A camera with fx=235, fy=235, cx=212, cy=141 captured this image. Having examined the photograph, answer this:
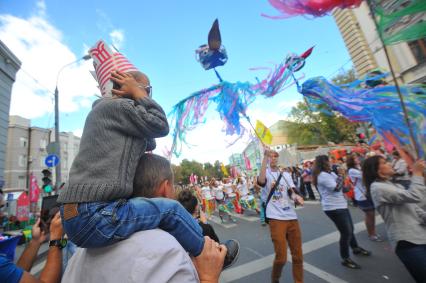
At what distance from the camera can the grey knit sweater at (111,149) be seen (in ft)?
3.34

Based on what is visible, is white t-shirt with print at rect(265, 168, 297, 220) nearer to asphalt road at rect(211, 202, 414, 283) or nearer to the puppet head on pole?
asphalt road at rect(211, 202, 414, 283)

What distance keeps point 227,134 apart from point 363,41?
641 inches

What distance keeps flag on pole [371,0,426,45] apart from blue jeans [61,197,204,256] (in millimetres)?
2804

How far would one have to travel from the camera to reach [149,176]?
3.76 feet

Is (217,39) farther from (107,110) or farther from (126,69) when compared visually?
(107,110)

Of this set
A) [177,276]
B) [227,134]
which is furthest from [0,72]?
[177,276]

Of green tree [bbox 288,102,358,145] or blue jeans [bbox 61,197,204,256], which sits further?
green tree [bbox 288,102,358,145]

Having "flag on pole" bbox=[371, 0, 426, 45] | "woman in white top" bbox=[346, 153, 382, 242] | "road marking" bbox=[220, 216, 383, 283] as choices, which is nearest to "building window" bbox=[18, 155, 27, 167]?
"road marking" bbox=[220, 216, 383, 283]

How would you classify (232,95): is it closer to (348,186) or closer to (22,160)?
(348,186)

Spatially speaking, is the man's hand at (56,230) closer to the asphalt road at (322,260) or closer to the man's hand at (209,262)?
the man's hand at (209,262)

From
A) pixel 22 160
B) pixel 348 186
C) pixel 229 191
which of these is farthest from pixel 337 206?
pixel 22 160

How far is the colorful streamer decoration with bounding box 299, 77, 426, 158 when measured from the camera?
3023mm

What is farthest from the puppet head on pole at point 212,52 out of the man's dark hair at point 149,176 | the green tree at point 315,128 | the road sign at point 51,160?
the green tree at point 315,128

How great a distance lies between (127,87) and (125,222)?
29.3 inches
